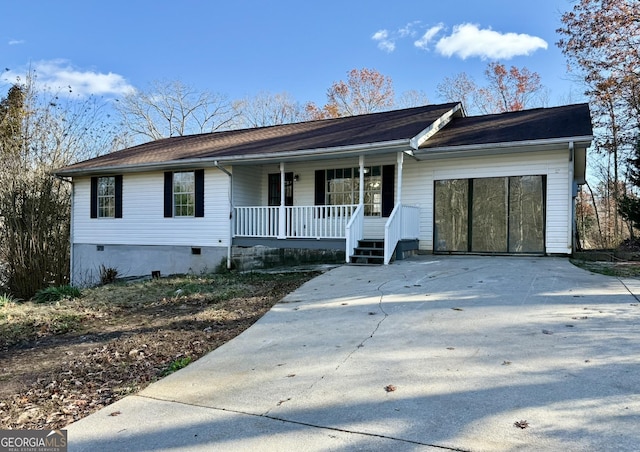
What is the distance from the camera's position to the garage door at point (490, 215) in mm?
11148

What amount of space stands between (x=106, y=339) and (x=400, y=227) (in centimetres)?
722

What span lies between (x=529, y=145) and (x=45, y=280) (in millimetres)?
13078

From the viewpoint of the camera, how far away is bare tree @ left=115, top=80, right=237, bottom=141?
34125 millimetres

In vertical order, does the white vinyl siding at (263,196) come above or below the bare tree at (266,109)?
below

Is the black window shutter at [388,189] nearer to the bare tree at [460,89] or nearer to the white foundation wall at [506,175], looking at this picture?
the white foundation wall at [506,175]

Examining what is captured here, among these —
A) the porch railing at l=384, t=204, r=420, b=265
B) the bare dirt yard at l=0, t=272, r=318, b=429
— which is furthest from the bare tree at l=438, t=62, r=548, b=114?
the bare dirt yard at l=0, t=272, r=318, b=429

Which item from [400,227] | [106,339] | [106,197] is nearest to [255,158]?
[400,227]

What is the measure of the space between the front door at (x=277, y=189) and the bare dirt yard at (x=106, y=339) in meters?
4.86

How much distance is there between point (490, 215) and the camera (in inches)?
459

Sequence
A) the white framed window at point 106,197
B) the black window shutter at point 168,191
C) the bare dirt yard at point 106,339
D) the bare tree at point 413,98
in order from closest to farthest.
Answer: the bare dirt yard at point 106,339 → the black window shutter at point 168,191 → the white framed window at point 106,197 → the bare tree at point 413,98

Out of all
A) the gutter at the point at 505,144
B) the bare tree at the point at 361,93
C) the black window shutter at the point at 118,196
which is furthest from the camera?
the bare tree at the point at 361,93

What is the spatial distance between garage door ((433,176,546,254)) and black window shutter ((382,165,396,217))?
3.92 ft

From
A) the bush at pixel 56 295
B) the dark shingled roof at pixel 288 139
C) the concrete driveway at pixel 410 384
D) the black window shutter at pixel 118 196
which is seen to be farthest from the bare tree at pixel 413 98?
→ the concrete driveway at pixel 410 384

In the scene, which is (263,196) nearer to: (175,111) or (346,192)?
(346,192)
